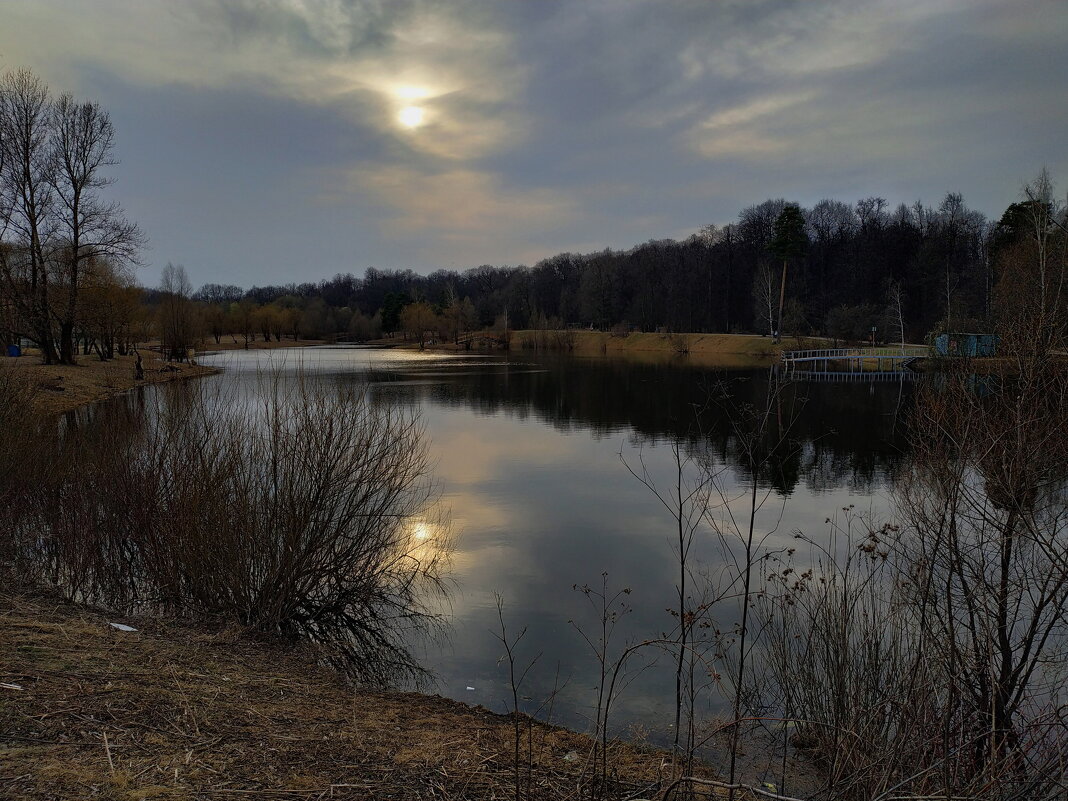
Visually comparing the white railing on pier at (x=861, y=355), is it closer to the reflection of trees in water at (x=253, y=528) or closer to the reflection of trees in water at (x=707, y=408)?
the reflection of trees in water at (x=707, y=408)

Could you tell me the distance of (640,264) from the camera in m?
99.1

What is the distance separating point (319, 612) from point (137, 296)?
50028 millimetres

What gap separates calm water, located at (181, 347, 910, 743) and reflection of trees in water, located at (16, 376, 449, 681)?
110 cm

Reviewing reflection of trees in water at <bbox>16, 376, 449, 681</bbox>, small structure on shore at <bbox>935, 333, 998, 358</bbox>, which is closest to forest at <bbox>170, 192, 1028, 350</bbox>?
small structure on shore at <bbox>935, 333, 998, 358</bbox>

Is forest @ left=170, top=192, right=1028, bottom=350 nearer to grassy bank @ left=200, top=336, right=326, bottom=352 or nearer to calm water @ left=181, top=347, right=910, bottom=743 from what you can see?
grassy bank @ left=200, top=336, right=326, bottom=352

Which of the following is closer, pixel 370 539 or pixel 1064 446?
pixel 1064 446

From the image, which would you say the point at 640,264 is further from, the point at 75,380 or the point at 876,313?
the point at 75,380

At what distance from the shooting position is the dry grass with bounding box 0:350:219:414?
2354cm

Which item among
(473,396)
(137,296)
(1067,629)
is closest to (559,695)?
(1067,629)

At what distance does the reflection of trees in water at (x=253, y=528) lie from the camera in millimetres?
8570

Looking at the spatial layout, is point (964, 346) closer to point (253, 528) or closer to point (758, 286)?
point (253, 528)

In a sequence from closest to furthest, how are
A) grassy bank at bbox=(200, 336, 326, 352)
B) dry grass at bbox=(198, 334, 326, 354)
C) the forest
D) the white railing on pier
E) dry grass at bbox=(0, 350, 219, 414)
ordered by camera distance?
dry grass at bbox=(0, 350, 219, 414) → the white railing on pier → the forest → grassy bank at bbox=(200, 336, 326, 352) → dry grass at bbox=(198, 334, 326, 354)

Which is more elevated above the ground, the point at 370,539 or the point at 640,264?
the point at 640,264

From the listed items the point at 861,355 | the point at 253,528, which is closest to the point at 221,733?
the point at 253,528
